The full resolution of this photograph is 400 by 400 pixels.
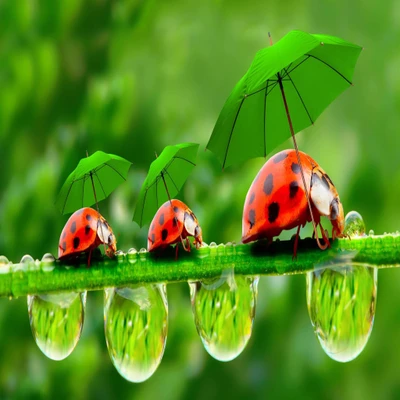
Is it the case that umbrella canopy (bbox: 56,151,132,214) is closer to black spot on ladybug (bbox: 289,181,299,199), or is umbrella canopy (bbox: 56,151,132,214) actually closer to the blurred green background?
black spot on ladybug (bbox: 289,181,299,199)

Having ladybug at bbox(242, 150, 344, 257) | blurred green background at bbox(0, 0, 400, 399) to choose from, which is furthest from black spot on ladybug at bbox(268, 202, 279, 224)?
blurred green background at bbox(0, 0, 400, 399)

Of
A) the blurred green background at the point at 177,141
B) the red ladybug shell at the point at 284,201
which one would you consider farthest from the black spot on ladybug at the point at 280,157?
the blurred green background at the point at 177,141

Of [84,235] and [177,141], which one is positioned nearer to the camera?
[84,235]

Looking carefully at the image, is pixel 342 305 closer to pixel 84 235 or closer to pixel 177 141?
pixel 84 235

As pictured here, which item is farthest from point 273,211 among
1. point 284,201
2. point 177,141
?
point 177,141

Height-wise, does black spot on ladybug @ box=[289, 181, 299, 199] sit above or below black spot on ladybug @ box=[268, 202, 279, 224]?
above

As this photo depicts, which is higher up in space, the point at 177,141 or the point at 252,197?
the point at 177,141

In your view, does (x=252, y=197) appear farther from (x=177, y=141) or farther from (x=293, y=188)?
(x=177, y=141)
